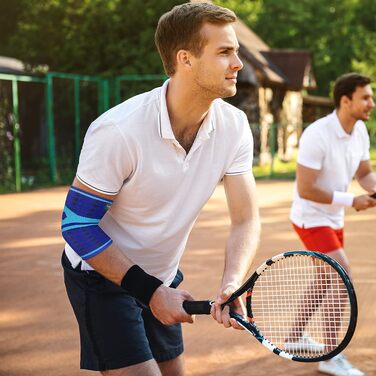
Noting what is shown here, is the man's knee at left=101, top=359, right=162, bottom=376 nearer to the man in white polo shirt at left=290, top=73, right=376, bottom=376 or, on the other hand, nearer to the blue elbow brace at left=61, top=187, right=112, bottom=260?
the blue elbow brace at left=61, top=187, right=112, bottom=260

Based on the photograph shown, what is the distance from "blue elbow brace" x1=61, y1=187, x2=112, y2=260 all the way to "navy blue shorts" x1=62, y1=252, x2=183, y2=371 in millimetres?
295

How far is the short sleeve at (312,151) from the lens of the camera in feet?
17.1

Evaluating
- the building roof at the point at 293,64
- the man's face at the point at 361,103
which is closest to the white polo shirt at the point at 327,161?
the man's face at the point at 361,103

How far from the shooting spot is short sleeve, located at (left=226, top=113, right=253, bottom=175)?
127 inches

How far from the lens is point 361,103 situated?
17.4 ft

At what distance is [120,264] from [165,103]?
0.63m

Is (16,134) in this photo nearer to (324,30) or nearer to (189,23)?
(189,23)

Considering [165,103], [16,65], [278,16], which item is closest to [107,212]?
[165,103]

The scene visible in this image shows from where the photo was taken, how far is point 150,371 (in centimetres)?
303

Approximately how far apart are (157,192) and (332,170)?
2.56 m

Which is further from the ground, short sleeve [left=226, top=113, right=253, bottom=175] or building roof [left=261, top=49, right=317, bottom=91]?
short sleeve [left=226, top=113, right=253, bottom=175]

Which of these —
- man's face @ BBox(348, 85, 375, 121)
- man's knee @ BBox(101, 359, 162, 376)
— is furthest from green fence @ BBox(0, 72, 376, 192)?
man's knee @ BBox(101, 359, 162, 376)

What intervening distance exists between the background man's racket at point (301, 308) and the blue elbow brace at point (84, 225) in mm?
394

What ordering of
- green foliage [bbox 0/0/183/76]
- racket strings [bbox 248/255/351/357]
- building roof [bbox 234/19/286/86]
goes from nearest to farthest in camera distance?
1. racket strings [bbox 248/255/351/357]
2. green foliage [bbox 0/0/183/76]
3. building roof [bbox 234/19/286/86]
